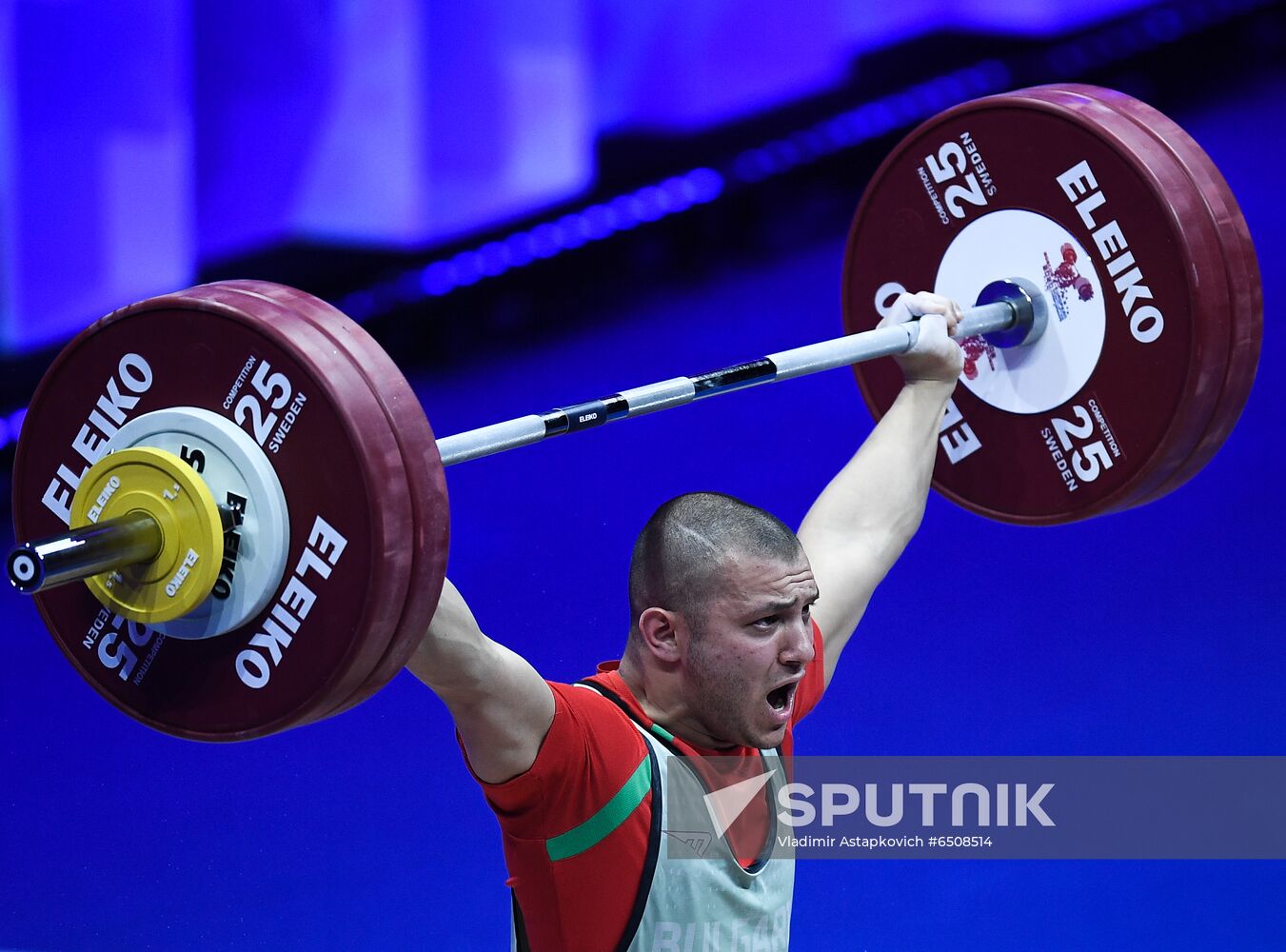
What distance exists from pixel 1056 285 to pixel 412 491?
1521 mm

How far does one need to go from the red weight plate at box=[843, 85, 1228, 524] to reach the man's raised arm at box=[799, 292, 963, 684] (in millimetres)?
168

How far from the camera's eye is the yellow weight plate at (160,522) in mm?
1951

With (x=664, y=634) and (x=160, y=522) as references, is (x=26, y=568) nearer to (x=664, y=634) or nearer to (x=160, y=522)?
(x=160, y=522)

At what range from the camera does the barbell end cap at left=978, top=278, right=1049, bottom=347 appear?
3.08 metres

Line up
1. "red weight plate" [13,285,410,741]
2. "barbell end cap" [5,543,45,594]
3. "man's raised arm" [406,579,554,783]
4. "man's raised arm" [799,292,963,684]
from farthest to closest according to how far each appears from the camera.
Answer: "man's raised arm" [799,292,963,684] → "man's raised arm" [406,579,554,783] → "red weight plate" [13,285,410,741] → "barbell end cap" [5,543,45,594]

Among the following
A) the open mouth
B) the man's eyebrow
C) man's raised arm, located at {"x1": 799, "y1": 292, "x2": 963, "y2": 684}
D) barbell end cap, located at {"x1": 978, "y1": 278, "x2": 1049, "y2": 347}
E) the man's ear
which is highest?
barbell end cap, located at {"x1": 978, "y1": 278, "x2": 1049, "y2": 347}

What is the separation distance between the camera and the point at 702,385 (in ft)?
8.38

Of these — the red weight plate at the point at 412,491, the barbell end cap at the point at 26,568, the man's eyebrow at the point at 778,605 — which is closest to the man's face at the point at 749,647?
the man's eyebrow at the point at 778,605

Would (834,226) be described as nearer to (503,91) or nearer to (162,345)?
(503,91)

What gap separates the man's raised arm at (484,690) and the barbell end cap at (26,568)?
1.45ft

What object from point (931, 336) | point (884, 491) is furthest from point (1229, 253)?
point (884, 491)

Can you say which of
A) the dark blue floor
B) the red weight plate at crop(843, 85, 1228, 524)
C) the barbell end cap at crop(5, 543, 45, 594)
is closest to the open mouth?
the red weight plate at crop(843, 85, 1228, 524)

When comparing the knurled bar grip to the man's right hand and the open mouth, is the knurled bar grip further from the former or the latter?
the open mouth

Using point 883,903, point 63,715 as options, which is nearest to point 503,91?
point 63,715
